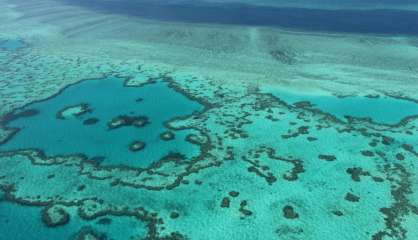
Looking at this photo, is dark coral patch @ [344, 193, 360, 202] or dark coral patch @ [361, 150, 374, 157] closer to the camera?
dark coral patch @ [344, 193, 360, 202]

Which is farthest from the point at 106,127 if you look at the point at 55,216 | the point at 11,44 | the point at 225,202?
the point at 11,44

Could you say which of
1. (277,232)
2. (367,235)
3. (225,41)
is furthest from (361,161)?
(225,41)

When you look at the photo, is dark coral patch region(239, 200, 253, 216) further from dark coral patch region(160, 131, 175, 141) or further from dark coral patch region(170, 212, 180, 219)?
dark coral patch region(160, 131, 175, 141)

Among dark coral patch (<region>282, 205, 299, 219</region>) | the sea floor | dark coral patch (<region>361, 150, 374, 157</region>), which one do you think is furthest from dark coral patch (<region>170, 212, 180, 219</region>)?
dark coral patch (<region>361, 150, 374, 157</region>)

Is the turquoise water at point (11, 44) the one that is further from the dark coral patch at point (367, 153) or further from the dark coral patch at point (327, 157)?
the dark coral patch at point (367, 153)

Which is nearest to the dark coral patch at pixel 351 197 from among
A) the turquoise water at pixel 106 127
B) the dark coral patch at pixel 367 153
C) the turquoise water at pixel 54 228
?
the dark coral patch at pixel 367 153

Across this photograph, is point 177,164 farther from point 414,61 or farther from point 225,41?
point 414,61
